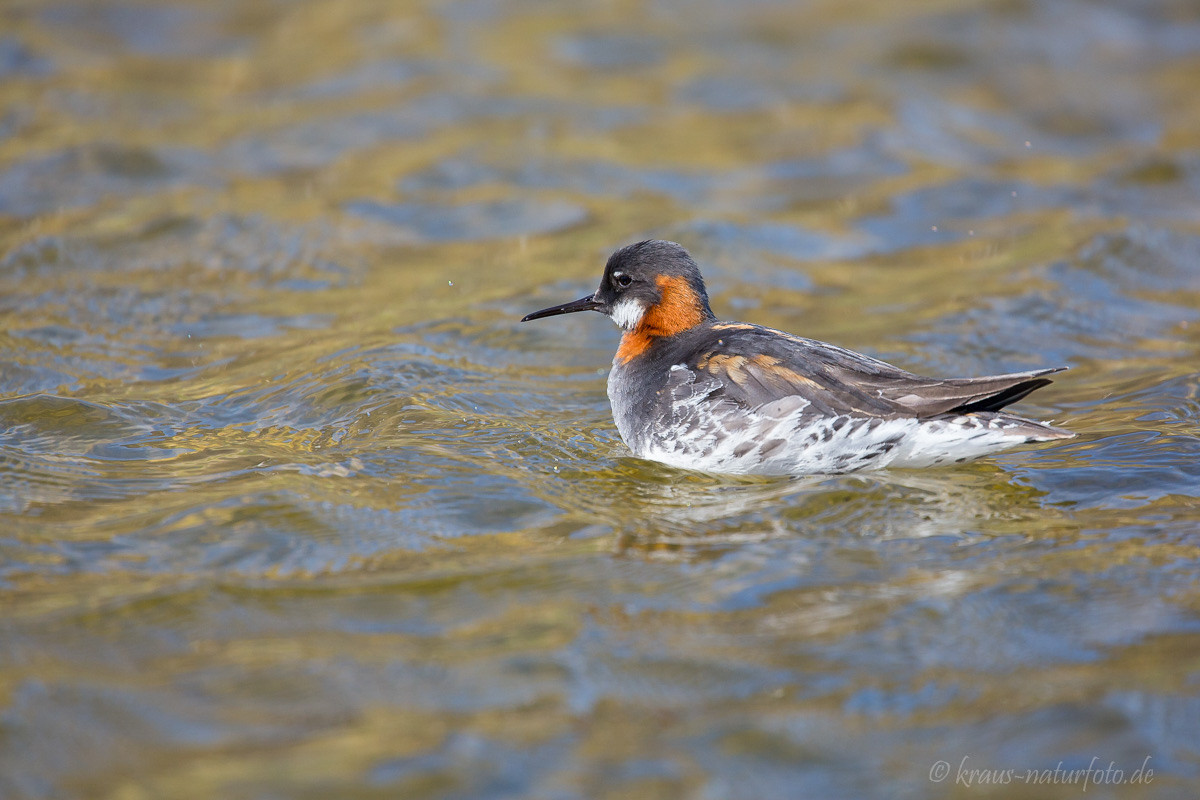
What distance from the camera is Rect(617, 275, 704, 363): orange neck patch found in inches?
305

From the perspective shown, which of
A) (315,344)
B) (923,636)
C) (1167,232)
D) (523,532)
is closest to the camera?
(923,636)

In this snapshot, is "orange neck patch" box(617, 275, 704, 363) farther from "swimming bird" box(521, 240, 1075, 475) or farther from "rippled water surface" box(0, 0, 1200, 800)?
"rippled water surface" box(0, 0, 1200, 800)

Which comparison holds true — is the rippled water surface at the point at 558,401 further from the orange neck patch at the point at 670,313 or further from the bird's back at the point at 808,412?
the orange neck patch at the point at 670,313

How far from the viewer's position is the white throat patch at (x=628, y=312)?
311 inches

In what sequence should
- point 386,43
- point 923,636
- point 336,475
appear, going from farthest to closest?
point 386,43, point 336,475, point 923,636

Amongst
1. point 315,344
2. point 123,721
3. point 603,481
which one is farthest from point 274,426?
point 123,721

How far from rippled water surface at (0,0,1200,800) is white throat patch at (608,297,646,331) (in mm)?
710

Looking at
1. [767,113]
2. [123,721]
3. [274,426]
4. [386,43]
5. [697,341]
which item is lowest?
[123,721]

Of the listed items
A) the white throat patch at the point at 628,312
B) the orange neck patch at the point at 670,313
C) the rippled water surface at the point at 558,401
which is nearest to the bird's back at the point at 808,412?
the rippled water surface at the point at 558,401

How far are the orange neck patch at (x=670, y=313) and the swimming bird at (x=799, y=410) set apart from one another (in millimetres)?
257

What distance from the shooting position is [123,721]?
4695 millimetres

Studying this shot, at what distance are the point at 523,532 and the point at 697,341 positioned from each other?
1.79 meters

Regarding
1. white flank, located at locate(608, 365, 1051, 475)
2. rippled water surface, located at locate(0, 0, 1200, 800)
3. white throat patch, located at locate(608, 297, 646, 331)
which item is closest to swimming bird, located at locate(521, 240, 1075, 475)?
white flank, located at locate(608, 365, 1051, 475)

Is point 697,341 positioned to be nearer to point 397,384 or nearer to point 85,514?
point 397,384
